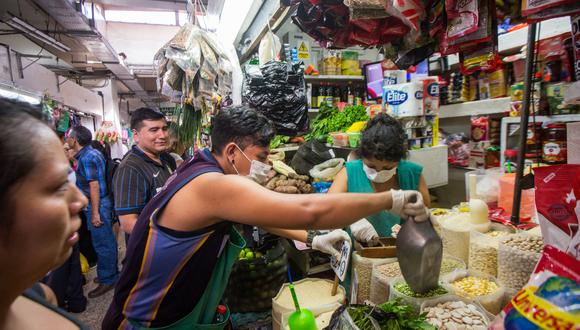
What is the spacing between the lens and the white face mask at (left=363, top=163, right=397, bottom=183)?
211cm

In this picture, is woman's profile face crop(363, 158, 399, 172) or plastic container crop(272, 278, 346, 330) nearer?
plastic container crop(272, 278, 346, 330)

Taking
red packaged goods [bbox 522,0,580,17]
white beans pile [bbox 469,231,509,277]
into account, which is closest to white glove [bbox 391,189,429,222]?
white beans pile [bbox 469,231,509,277]

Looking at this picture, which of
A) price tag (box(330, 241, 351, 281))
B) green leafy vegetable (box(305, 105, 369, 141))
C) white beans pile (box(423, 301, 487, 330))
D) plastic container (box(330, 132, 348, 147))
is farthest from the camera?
green leafy vegetable (box(305, 105, 369, 141))

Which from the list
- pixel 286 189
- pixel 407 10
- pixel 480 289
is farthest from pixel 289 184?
pixel 407 10

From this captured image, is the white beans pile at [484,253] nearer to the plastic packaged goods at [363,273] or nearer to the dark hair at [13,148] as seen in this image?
the plastic packaged goods at [363,273]

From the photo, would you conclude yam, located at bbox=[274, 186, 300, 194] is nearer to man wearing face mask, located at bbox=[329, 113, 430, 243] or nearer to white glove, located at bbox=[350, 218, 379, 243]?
man wearing face mask, located at bbox=[329, 113, 430, 243]

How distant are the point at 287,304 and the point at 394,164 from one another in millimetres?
1109

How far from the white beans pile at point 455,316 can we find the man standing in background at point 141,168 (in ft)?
7.51

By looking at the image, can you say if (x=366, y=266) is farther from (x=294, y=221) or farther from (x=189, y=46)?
(x=189, y=46)

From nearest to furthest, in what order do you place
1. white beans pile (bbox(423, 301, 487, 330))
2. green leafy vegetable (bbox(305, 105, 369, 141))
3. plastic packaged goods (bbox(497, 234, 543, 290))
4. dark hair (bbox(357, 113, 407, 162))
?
white beans pile (bbox(423, 301, 487, 330)) < plastic packaged goods (bbox(497, 234, 543, 290)) < dark hair (bbox(357, 113, 407, 162)) < green leafy vegetable (bbox(305, 105, 369, 141))

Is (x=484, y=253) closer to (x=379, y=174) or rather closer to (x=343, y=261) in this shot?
(x=343, y=261)

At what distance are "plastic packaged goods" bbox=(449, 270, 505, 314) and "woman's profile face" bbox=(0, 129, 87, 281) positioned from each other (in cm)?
136

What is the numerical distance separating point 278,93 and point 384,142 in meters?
1.11

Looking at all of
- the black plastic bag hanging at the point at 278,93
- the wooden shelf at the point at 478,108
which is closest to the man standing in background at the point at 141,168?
the black plastic bag hanging at the point at 278,93
